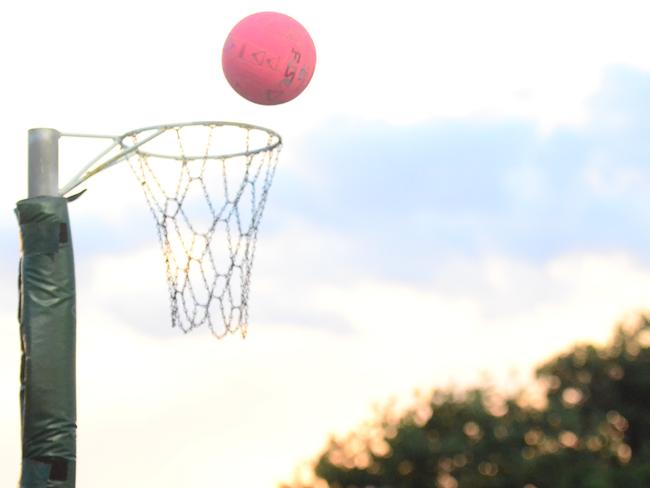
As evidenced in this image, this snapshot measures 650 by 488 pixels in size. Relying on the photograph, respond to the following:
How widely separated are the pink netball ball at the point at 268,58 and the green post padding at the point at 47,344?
6.36 feet

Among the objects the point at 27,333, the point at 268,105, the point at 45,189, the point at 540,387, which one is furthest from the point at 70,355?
the point at 540,387

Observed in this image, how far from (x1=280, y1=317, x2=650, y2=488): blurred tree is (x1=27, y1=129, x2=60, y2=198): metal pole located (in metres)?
18.0

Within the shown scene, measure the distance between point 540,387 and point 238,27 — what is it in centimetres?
1983

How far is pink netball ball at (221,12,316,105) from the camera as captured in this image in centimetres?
1152

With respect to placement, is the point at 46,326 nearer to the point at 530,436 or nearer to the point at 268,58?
the point at 268,58

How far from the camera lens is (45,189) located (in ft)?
38.0

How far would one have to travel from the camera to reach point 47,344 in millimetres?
11328

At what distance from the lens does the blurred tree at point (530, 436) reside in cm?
2802

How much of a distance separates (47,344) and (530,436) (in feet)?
61.6

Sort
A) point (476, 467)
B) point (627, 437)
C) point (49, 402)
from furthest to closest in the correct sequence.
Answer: point (627, 437)
point (476, 467)
point (49, 402)

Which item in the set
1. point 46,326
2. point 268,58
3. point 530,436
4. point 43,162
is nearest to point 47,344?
point 46,326

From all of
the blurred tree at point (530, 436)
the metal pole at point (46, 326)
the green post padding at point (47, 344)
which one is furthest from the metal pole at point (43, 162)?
the blurred tree at point (530, 436)

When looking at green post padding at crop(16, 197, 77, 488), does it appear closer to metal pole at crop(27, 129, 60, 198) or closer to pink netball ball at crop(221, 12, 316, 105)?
metal pole at crop(27, 129, 60, 198)

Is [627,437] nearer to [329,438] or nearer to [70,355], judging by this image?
[329,438]
